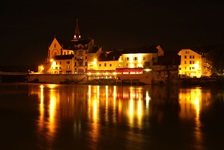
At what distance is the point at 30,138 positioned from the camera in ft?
45.7

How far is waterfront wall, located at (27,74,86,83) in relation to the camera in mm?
79938

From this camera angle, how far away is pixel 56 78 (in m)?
83.2

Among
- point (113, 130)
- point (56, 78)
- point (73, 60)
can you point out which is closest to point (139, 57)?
point (73, 60)

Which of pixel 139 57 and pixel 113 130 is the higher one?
pixel 139 57

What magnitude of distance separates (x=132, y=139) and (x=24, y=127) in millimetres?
6719

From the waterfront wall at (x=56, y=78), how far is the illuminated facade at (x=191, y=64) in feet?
86.8

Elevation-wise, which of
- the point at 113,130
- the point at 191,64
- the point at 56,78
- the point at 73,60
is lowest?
the point at 113,130

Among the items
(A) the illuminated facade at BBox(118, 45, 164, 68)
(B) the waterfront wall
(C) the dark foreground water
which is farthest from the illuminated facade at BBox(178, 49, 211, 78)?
(C) the dark foreground water

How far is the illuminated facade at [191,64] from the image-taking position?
71.2m

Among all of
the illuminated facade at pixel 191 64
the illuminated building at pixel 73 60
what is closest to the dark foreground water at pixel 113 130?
the illuminated facade at pixel 191 64

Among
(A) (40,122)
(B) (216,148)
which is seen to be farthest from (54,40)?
(B) (216,148)

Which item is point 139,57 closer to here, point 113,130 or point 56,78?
point 56,78

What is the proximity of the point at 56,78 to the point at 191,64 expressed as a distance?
37332mm

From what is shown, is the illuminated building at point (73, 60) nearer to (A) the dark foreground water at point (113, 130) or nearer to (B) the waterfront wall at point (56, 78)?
(B) the waterfront wall at point (56, 78)
